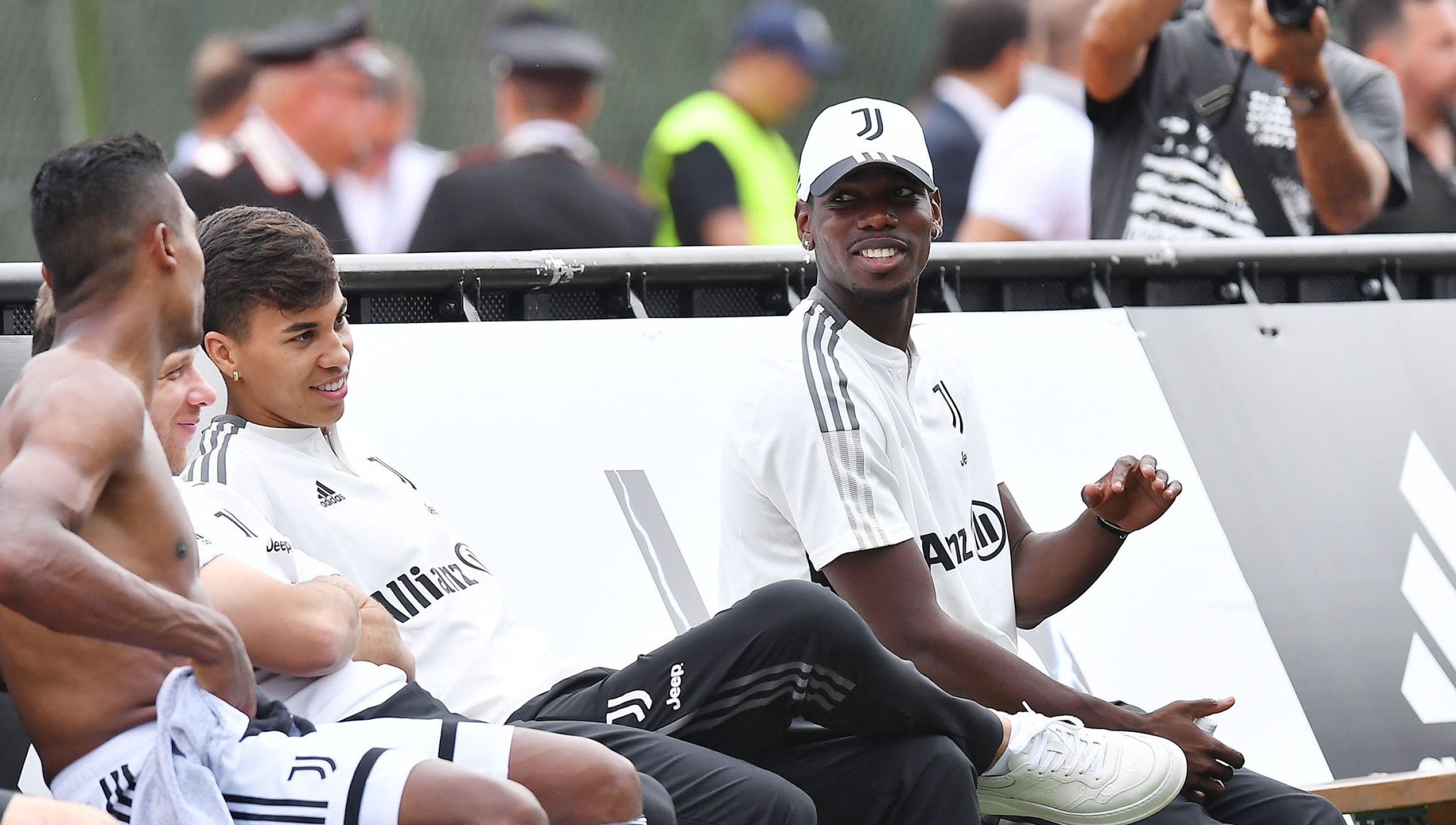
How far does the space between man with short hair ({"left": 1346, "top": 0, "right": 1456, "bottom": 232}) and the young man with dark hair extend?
4527 millimetres

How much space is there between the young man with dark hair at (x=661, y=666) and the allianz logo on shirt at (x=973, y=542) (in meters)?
0.33

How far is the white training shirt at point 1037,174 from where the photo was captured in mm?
5266

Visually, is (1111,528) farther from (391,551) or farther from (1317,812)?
(391,551)

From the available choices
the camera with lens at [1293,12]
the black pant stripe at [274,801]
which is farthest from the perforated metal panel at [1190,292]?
the black pant stripe at [274,801]

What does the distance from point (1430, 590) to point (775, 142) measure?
2578 mm

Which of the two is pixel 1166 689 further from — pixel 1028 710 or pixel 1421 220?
pixel 1421 220

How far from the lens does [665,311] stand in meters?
3.89

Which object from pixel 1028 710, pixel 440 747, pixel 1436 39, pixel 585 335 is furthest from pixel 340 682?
pixel 1436 39

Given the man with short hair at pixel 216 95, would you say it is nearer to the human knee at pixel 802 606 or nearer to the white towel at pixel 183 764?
the human knee at pixel 802 606

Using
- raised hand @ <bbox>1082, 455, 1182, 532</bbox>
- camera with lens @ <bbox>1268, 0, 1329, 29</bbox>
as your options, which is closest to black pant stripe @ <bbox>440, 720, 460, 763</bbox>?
raised hand @ <bbox>1082, 455, 1182, 532</bbox>

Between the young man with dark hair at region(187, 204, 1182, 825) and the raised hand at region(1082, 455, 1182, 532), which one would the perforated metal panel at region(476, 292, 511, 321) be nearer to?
the young man with dark hair at region(187, 204, 1182, 825)

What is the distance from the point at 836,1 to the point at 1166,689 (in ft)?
11.1

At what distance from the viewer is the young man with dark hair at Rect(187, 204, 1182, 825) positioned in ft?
8.06

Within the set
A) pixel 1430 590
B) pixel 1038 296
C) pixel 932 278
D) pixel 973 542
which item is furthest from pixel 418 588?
pixel 1430 590
